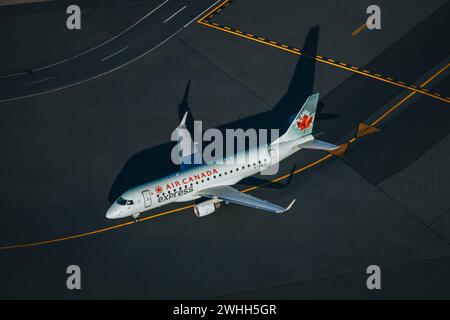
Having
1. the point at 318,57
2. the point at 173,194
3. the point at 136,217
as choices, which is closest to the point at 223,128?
the point at 173,194

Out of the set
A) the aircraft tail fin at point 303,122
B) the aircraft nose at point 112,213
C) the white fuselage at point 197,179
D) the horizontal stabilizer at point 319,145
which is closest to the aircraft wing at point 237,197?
the white fuselage at point 197,179

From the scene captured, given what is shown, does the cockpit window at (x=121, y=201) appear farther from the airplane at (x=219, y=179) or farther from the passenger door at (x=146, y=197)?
the passenger door at (x=146, y=197)

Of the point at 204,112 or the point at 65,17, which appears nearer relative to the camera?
the point at 204,112

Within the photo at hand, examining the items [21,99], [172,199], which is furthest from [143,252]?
[21,99]

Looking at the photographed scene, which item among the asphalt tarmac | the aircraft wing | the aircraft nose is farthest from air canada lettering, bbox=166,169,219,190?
the aircraft nose

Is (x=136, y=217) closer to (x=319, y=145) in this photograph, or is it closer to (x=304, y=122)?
(x=304, y=122)
